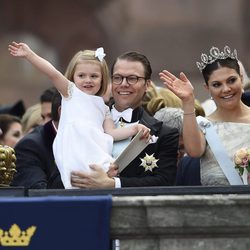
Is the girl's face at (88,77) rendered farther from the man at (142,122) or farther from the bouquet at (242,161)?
the bouquet at (242,161)

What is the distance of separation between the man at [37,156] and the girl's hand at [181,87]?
1141 mm

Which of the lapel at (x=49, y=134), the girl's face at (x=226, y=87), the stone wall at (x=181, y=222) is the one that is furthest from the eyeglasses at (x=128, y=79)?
the stone wall at (x=181, y=222)

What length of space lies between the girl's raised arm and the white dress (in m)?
0.06

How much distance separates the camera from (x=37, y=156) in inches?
313

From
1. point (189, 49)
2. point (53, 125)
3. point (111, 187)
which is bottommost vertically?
point (111, 187)

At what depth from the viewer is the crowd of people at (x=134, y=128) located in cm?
696

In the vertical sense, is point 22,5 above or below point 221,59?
above

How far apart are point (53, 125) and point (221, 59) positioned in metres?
1.45

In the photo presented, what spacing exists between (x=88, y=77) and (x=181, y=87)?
0.65 m

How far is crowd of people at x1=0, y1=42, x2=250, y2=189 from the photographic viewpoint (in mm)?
6961

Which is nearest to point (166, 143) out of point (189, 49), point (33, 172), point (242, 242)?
point (33, 172)

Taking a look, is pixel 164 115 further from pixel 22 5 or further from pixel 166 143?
pixel 22 5

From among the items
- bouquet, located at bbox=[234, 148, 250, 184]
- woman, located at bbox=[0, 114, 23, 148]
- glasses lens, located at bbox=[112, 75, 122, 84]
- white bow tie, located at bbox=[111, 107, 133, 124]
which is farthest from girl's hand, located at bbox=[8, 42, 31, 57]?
woman, located at bbox=[0, 114, 23, 148]

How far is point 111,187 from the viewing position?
6738 millimetres
